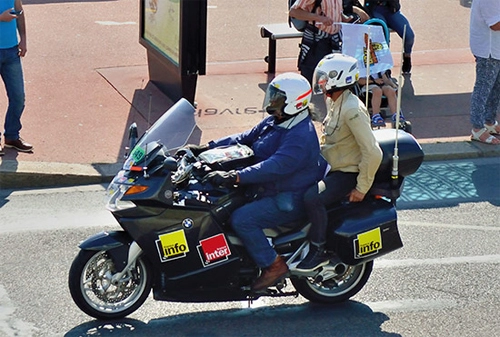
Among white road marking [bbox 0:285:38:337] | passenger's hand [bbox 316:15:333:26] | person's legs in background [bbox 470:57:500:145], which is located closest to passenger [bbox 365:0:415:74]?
passenger's hand [bbox 316:15:333:26]

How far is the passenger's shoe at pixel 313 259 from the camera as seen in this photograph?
6480 millimetres

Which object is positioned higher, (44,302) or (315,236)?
(315,236)

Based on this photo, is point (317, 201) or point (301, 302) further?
point (301, 302)

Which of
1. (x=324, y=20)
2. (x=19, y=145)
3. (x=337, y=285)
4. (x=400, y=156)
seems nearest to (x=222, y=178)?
(x=337, y=285)

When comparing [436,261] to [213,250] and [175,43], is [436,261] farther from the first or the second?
[175,43]

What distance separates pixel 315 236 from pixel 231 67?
20.9 ft

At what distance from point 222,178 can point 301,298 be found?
1280 mm

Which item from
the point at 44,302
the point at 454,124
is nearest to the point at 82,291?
the point at 44,302

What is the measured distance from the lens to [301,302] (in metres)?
6.83

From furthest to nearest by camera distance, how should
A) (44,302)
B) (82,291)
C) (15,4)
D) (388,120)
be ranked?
(388,120) → (15,4) → (44,302) → (82,291)

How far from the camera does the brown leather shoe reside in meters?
6.34

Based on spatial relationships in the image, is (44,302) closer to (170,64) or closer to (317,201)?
(317,201)

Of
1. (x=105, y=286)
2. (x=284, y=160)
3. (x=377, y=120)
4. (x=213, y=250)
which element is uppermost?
(x=284, y=160)

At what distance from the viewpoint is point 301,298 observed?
22.6 ft
